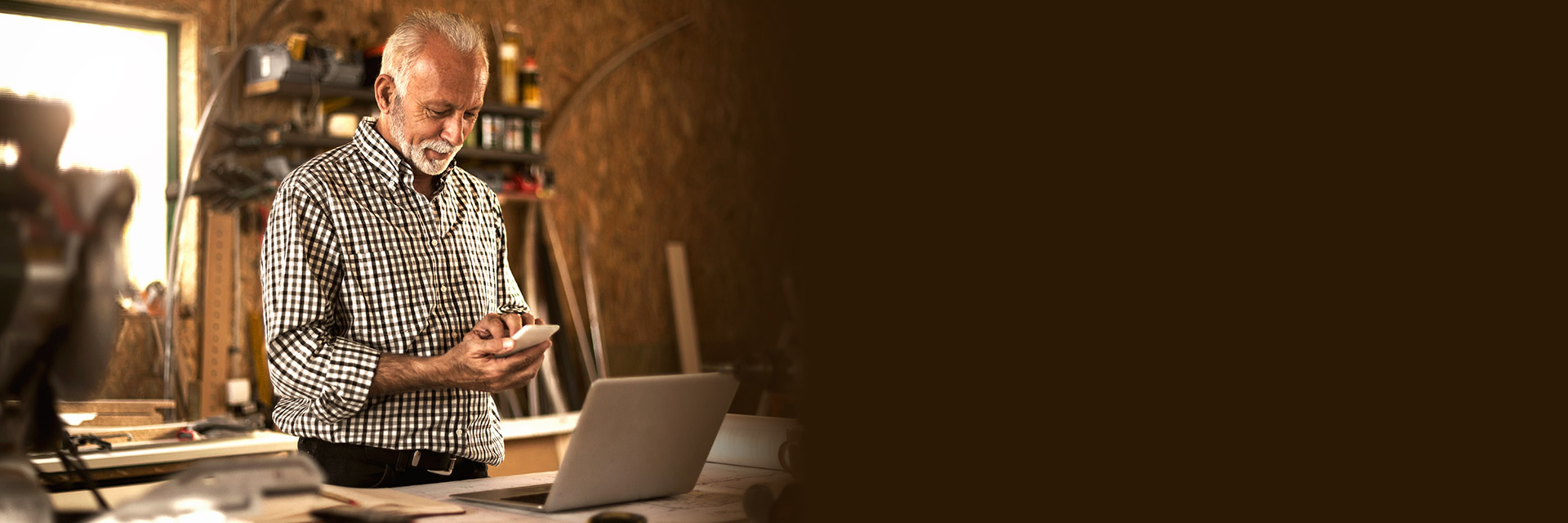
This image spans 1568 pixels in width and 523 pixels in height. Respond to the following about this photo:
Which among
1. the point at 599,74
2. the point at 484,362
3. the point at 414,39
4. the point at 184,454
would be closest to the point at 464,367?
the point at 484,362

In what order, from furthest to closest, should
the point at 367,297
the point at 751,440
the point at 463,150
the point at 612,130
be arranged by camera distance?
the point at 612,130, the point at 463,150, the point at 367,297, the point at 751,440

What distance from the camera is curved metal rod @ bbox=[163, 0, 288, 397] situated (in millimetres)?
3447

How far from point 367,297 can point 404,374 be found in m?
0.18

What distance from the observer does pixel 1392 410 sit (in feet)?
0.67

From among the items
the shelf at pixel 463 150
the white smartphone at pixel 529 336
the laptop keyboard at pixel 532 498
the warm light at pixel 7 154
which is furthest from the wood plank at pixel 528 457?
the warm light at pixel 7 154

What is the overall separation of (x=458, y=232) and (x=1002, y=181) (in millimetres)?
1748

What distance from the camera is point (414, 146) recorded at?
5.96 ft

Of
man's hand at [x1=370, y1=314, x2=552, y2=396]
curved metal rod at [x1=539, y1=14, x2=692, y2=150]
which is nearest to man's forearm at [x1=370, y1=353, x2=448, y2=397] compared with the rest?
man's hand at [x1=370, y1=314, x2=552, y2=396]

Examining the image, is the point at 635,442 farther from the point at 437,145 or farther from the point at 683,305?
the point at 683,305

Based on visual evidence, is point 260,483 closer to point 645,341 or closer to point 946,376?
point 946,376

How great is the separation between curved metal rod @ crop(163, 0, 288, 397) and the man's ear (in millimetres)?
1931

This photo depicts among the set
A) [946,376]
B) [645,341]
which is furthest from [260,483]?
[645,341]

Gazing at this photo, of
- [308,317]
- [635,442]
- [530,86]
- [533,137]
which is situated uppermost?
[530,86]

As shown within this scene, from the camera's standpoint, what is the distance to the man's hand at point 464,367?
1586 mm
